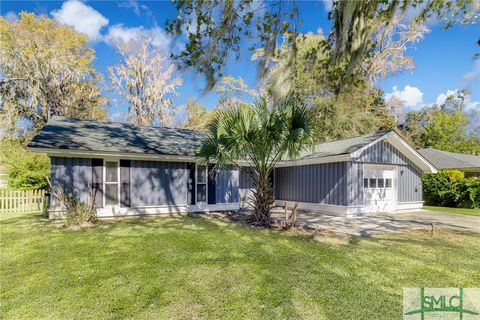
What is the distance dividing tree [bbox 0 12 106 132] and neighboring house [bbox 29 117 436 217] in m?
12.5

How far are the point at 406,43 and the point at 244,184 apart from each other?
18.4 m

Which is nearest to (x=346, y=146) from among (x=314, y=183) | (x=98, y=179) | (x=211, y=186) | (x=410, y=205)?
(x=314, y=183)

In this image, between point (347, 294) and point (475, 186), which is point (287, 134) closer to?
point (347, 294)

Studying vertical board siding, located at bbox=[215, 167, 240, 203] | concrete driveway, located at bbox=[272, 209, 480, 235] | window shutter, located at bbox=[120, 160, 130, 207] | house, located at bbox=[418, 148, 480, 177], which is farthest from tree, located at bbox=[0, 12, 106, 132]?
house, located at bbox=[418, 148, 480, 177]

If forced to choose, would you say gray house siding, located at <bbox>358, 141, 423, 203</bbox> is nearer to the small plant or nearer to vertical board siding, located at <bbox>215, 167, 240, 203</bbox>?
vertical board siding, located at <bbox>215, 167, 240, 203</bbox>

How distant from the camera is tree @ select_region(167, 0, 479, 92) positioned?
4695mm

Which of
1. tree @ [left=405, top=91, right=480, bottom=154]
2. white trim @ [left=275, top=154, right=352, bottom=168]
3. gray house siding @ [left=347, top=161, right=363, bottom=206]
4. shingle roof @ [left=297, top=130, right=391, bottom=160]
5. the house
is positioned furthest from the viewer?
tree @ [left=405, top=91, right=480, bottom=154]

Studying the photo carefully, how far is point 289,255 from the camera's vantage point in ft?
18.5

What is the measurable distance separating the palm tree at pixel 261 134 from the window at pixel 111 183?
3.90 metres

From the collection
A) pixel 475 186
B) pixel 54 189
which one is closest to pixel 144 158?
pixel 54 189

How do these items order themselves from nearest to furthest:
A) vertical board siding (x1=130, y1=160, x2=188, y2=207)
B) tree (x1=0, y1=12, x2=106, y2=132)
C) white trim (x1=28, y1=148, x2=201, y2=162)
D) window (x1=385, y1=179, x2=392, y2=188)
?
1. white trim (x1=28, y1=148, x2=201, y2=162)
2. vertical board siding (x1=130, y1=160, x2=188, y2=207)
3. window (x1=385, y1=179, x2=392, y2=188)
4. tree (x1=0, y1=12, x2=106, y2=132)

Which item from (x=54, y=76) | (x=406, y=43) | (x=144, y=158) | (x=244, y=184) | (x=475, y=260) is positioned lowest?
(x=475, y=260)

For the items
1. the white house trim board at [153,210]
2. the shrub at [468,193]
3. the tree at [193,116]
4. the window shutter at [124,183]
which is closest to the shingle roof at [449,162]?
the shrub at [468,193]

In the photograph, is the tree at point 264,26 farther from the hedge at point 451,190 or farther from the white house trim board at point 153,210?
the hedge at point 451,190
